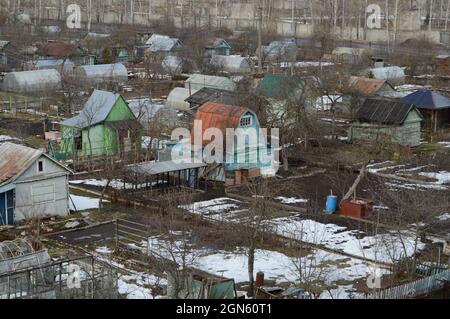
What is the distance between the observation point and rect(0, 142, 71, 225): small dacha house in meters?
19.4

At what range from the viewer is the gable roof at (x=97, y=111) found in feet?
85.0

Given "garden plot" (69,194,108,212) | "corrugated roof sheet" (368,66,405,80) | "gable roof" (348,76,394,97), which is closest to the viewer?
"garden plot" (69,194,108,212)

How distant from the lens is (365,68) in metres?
43.0

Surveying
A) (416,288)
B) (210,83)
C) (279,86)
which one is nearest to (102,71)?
(210,83)

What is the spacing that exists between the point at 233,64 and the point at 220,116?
20.7 m

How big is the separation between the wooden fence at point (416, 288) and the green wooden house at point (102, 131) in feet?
42.4

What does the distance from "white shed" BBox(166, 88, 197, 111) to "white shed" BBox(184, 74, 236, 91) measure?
80 centimetres

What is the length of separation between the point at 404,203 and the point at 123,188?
7.50 meters

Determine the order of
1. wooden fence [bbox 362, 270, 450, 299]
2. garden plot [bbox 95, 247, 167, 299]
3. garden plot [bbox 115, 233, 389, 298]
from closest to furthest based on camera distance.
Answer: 1. wooden fence [bbox 362, 270, 450, 299]
2. garden plot [bbox 95, 247, 167, 299]
3. garden plot [bbox 115, 233, 389, 298]

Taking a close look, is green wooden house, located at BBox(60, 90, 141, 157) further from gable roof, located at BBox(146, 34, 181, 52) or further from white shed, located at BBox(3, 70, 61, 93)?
gable roof, located at BBox(146, 34, 181, 52)

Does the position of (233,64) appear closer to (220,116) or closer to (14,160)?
(220,116)

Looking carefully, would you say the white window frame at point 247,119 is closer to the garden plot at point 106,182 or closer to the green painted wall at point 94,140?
the garden plot at point 106,182

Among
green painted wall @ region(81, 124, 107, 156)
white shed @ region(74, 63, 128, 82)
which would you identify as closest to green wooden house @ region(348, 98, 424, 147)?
green painted wall @ region(81, 124, 107, 156)

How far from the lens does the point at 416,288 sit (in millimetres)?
14789
